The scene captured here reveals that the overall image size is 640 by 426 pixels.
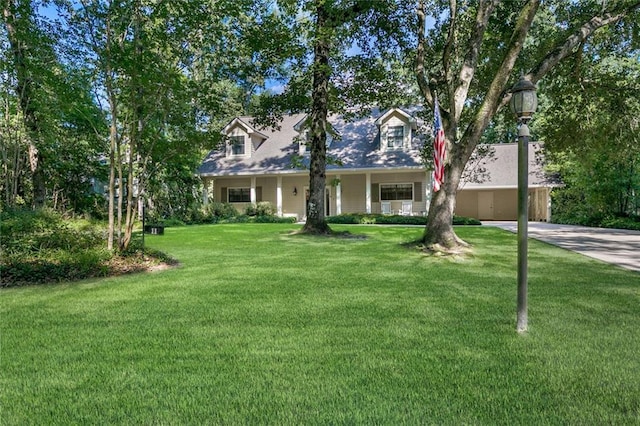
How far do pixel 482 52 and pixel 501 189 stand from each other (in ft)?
48.6

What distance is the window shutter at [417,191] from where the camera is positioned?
2149 centimetres

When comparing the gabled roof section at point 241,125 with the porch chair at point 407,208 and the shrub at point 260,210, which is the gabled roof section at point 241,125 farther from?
the porch chair at point 407,208

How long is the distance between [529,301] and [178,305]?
405cm

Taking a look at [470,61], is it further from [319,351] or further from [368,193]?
[368,193]

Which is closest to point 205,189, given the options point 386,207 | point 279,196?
point 279,196

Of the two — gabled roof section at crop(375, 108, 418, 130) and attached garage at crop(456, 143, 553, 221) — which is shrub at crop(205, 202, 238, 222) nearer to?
gabled roof section at crop(375, 108, 418, 130)

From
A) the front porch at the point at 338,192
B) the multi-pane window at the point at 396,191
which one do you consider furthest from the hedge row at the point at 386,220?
the multi-pane window at the point at 396,191

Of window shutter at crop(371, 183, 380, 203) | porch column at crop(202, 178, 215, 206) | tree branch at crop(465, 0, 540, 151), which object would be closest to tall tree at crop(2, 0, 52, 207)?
tree branch at crop(465, 0, 540, 151)

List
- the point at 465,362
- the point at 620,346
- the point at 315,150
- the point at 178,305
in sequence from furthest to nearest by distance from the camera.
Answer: the point at 315,150 < the point at 178,305 < the point at 620,346 < the point at 465,362

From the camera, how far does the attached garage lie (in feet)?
75.0

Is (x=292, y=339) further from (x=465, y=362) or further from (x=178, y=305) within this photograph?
(x=178, y=305)

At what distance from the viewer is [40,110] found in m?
9.56

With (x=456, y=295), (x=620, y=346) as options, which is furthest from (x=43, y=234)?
(x=620, y=346)

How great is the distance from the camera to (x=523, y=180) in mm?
3652
